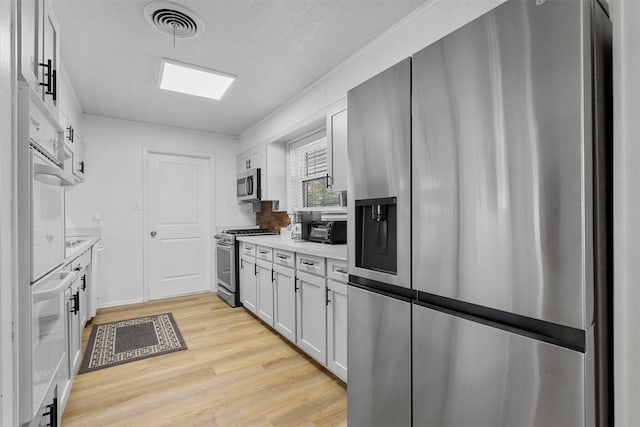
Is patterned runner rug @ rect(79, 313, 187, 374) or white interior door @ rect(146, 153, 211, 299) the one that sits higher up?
white interior door @ rect(146, 153, 211, 299)

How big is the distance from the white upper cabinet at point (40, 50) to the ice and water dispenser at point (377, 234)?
1.29 m

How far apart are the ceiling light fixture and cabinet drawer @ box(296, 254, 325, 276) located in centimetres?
171

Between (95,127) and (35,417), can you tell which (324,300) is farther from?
(95,127)

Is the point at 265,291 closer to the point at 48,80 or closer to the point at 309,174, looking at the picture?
the point at 309,174

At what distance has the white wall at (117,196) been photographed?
12.9ft

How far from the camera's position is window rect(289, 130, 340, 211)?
3.51 meters

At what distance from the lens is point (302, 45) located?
93.6 inches

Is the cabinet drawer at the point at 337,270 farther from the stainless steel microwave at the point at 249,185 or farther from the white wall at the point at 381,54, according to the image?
the stainless steel microwave at the point at 249,185

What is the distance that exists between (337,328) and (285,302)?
0.80m

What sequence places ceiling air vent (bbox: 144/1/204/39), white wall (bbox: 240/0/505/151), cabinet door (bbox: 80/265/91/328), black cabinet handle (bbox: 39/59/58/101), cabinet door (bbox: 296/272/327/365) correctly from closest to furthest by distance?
black cabinet handle (bbox: 39/59/58/101) < white wall (bbox: 240/0/505/151) < ceiling air vent (bbox: 144/1/204/39) < cabinet door (bbox: 296/272/327/365) < cabinet door (bbox: 80/265/91/328)

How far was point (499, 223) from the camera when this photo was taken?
916 millimetres

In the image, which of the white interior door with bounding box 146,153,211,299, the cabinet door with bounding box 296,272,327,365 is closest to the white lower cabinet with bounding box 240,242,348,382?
the cabinet door with bounding box 296,272,327,365
